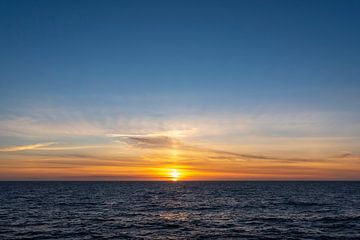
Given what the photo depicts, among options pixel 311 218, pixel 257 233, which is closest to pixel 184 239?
pixel 257 233

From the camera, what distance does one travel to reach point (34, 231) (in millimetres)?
41469

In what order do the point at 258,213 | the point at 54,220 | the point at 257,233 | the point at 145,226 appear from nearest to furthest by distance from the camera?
the point at 257,233 → the point at 145,226 → the point at 54,220 → the point at 258,213

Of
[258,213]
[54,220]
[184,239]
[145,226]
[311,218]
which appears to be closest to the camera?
[184,239]

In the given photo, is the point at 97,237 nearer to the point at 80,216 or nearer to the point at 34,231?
the point at 34,231

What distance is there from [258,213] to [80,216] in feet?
88.5

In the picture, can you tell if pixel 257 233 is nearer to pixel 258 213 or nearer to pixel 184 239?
pixel 184 239

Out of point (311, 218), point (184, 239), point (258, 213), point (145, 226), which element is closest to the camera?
point (184, 239)

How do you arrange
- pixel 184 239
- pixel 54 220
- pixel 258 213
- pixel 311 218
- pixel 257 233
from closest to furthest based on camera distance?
pixel 184 239 < pixel 257 233 < pixel 54 220 < pixel 311 218 < pixel 258 213

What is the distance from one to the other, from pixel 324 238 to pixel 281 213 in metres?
20.5

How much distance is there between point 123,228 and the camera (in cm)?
4350

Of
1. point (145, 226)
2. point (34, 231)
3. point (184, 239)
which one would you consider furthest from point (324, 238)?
point (34, 231)

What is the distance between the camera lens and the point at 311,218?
53.1 meters

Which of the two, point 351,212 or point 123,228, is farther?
point 351,212

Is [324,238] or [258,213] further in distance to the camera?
[258,213]
